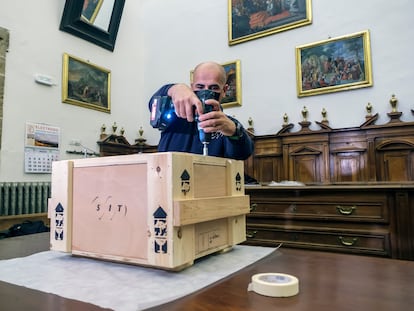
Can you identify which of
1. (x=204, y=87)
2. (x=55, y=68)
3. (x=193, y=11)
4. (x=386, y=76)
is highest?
(x=193, y=11)

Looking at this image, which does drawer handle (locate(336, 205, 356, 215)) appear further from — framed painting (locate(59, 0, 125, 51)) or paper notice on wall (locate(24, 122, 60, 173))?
framed painting (locate(59, 0, 125, 51))

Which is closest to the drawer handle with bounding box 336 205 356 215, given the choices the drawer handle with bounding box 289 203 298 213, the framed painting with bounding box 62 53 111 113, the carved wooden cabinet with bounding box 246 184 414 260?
the carved wooden cabinet with bounding box 246 184 414 260

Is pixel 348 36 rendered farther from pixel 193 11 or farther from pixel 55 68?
pixel 55 68

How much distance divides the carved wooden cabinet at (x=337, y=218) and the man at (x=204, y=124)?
1194mm

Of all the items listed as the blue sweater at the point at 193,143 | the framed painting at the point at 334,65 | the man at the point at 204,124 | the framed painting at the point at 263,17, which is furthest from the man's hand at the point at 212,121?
the framed painting at the point at 263,17

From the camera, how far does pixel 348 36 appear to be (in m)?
2.96

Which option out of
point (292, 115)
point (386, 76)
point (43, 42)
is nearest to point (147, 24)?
point (43, 42)

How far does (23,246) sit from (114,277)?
0.48m

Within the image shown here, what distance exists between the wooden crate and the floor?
12 centimetres

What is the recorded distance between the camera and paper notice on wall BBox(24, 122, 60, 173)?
9.85 feet

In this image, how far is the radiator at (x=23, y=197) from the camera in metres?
2.78

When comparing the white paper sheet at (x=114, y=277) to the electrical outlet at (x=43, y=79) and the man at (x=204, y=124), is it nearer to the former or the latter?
the man at (x=204, y=124)

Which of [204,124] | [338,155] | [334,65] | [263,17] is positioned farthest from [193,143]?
[263,17]

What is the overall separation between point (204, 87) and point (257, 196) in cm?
139
